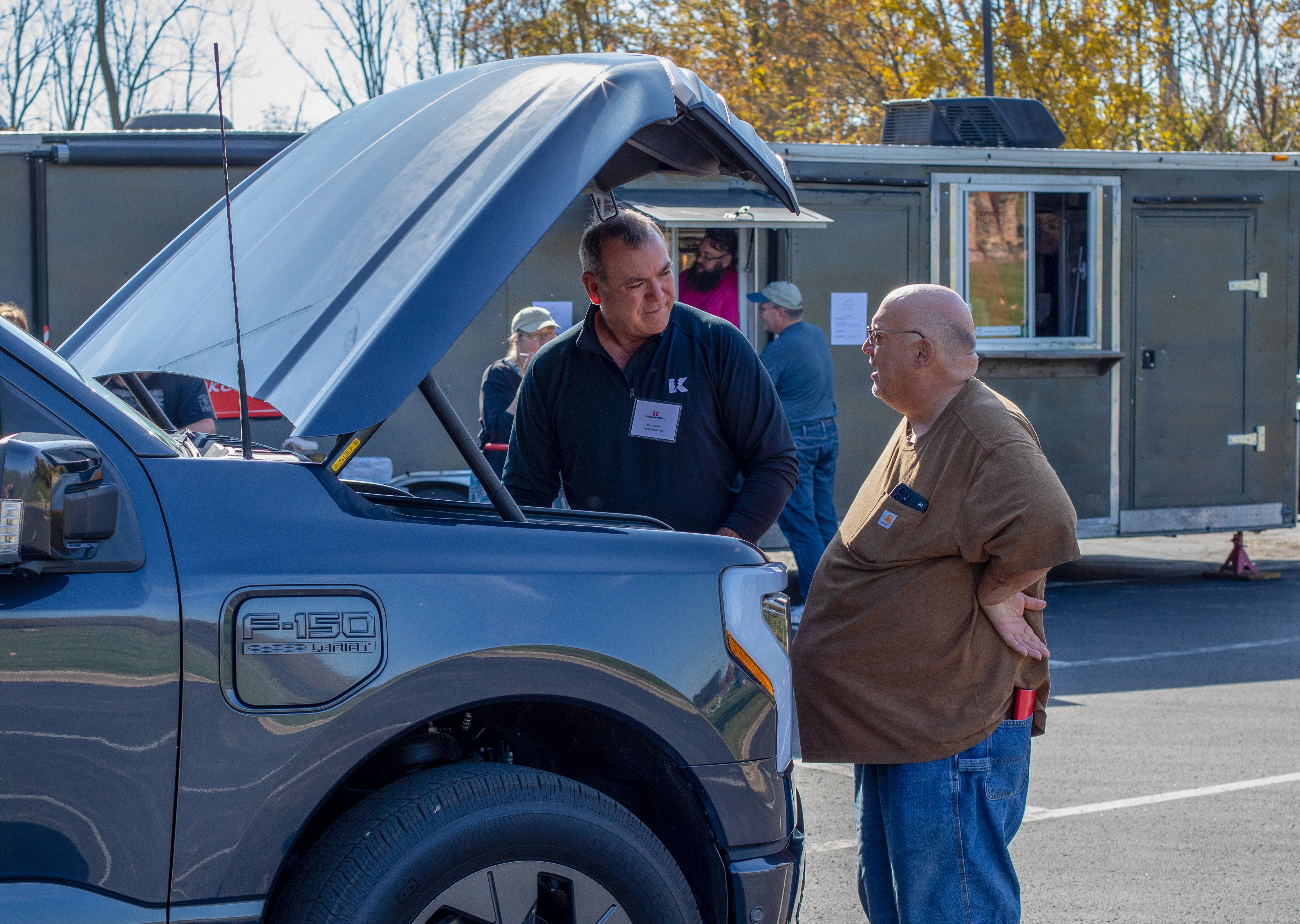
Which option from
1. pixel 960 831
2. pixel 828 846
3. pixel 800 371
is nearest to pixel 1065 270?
pixel 800 371

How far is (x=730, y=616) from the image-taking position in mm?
2367

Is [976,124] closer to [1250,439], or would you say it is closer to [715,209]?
[715,209]

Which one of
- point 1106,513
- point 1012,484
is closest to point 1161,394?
point 1106,513

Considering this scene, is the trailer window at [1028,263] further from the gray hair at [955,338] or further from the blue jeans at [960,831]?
the blue jeans at [960,831]

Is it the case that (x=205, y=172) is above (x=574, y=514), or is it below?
above

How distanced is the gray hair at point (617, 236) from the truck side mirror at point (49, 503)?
153 centimetres

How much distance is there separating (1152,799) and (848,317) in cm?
460

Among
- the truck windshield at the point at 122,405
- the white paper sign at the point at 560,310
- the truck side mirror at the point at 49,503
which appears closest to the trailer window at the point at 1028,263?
the white paper sign at the point at 560,310

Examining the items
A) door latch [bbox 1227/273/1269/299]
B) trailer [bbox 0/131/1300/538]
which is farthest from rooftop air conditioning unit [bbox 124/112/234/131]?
door latch [bbox 1227/273/1269/299]

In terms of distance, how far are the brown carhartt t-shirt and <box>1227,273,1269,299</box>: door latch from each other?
7.66 m

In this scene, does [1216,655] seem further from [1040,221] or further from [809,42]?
[809,42]

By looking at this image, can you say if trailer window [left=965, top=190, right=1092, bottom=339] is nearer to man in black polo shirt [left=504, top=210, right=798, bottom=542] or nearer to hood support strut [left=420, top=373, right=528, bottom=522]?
man in black polo shirt [left=504, top=210, right=798, bottom=542]

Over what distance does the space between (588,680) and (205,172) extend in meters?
5.96

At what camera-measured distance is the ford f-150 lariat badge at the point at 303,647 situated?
2014mm
